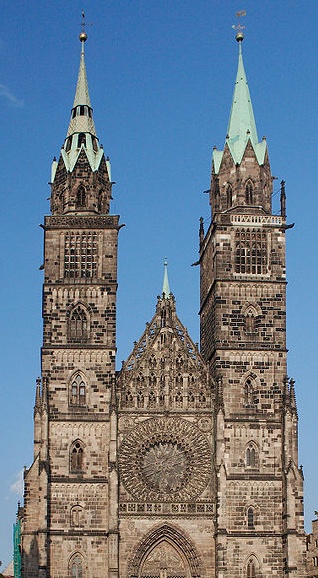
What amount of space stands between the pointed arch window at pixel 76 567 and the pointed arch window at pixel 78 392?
6.97 metres

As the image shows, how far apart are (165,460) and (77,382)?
5.50 metres

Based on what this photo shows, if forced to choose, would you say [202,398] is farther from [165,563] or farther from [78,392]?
[165,563]

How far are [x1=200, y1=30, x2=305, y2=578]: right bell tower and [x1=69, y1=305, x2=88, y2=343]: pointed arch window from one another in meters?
6.18

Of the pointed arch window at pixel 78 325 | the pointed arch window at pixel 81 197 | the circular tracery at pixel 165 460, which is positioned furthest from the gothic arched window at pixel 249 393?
the pointed arch window at pixel 81 197

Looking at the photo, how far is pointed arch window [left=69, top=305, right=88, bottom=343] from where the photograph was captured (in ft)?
176

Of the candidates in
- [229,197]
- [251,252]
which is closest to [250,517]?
[251,252]

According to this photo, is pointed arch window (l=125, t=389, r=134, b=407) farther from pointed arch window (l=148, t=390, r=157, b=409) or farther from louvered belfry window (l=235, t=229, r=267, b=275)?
louvered belfry window (l=235, t=229, r=267, b=275)

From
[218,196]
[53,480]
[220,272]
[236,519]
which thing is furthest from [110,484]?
[218,196]

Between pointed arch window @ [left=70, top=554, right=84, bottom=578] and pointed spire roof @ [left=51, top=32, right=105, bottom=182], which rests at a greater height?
pointed spire roof @ [left=51, top=32, right=105, bottom=182]

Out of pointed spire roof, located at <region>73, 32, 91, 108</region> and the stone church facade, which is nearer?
the stone church facade

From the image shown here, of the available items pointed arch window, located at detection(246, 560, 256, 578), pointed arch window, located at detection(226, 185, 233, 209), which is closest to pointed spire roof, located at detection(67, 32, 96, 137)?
pointed arch window, located at detection(226, 185, 233, 209)

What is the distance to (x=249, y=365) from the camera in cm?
5341

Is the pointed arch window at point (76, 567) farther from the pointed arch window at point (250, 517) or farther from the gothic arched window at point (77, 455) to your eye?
Result: the pointed arch window at point (250, 517)

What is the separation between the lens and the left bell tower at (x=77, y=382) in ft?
167
